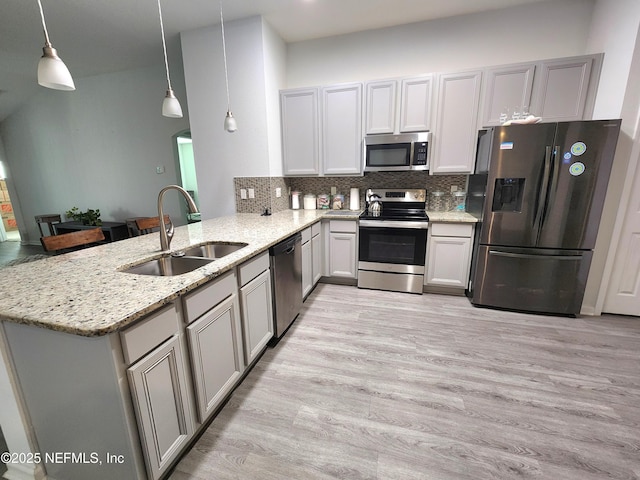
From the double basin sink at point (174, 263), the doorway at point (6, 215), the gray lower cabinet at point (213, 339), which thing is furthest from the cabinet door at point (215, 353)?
the doorway at point (6, 215)

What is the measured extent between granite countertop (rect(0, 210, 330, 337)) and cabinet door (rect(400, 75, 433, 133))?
219 cm

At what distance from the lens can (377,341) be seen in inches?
88.8

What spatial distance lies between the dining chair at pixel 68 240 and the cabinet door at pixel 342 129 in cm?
244

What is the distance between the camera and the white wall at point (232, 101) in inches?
118

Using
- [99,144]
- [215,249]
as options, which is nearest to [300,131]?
[215,249]

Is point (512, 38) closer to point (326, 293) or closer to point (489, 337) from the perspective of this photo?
point (489, 337)

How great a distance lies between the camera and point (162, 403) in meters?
1.11

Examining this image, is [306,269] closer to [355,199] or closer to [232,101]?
[355,199]

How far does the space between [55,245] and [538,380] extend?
139 inches

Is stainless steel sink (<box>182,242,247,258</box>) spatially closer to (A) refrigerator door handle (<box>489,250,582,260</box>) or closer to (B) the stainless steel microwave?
(B) the stainless steel microwave

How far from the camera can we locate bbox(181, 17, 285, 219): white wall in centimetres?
300

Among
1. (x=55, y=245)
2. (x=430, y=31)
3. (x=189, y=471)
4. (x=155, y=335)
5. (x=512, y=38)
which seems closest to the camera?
(x=155, y=335)

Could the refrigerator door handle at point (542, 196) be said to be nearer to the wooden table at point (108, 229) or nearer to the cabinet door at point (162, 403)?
the cabinet door at point (162, 403)

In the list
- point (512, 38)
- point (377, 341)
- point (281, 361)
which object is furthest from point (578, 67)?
point (281, 361)
